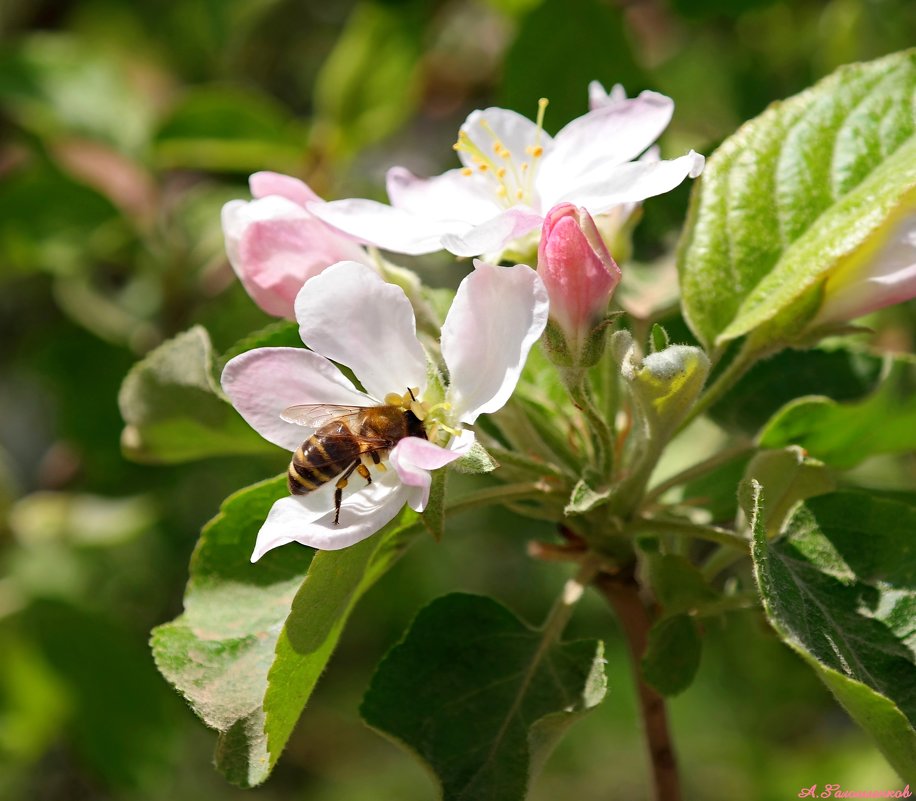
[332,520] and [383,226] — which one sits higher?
[383,226]

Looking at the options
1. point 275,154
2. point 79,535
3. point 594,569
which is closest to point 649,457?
point 594,569

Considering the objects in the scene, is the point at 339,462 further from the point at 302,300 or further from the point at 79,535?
the point at 79,535

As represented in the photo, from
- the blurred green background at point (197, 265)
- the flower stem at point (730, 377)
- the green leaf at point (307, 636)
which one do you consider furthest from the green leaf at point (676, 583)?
the blurred green background at point (197, 265)

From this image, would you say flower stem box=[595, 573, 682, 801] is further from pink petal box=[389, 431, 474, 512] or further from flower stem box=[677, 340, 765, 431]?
pink petal box=[389, 431, 474, 512]

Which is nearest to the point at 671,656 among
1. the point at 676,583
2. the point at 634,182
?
the point at 676,583

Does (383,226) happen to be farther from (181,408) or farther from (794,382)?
(794,382)

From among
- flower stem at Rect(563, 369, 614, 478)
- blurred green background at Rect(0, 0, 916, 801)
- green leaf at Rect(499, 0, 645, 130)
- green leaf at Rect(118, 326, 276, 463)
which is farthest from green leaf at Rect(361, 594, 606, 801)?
green leaf at Rect(499, 0, 645, 130)
